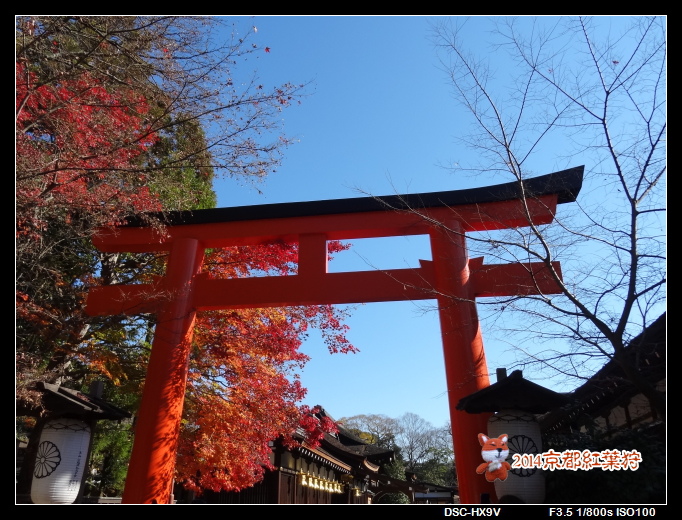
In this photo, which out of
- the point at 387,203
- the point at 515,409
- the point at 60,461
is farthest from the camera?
the point at 387,203

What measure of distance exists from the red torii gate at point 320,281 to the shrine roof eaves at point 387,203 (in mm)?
18

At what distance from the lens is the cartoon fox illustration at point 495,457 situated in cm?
565

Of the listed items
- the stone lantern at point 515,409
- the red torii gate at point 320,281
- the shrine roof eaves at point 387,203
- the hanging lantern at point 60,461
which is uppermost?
the shrine roof eaves at point 387,203

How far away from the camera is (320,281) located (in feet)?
26.0

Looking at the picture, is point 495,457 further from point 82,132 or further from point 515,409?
point 82,132

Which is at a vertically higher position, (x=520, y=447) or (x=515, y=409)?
(x=515, y=409)

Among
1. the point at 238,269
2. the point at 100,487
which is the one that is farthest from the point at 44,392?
the point at 100,487

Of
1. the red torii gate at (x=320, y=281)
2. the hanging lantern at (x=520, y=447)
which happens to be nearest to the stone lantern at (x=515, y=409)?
the hanging lantern at (x=520, y=447)

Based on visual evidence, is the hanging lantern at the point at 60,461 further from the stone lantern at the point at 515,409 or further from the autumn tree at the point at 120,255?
the stone lantern at the point at 515,409

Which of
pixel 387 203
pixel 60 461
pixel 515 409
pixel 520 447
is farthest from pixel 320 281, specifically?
pixel 60 461

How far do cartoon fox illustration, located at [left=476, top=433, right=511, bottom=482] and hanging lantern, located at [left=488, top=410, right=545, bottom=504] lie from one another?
0.06m

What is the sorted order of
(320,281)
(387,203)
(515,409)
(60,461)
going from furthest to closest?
(320,281) < (387,203) < (60,461) < (515,409)

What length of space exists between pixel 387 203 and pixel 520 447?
12.9 ft

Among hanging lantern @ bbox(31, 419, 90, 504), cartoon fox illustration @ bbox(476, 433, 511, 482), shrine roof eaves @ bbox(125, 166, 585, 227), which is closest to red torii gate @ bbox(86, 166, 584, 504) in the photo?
shrine roof eaves @ bbox(125, 166, 585, 227)
